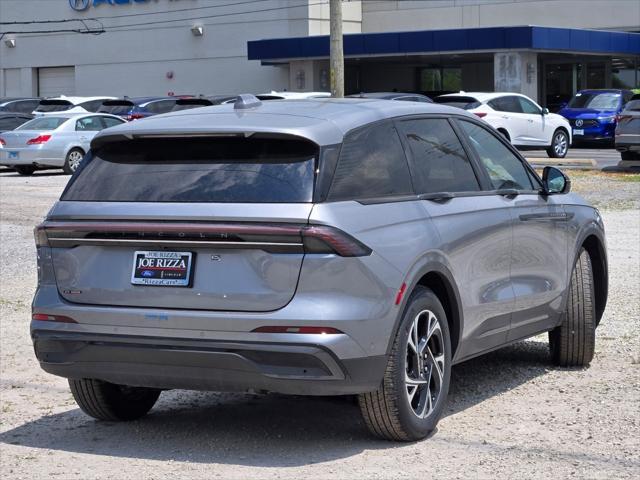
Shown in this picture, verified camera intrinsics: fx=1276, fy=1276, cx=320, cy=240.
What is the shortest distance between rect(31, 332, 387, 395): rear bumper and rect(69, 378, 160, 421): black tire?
54 centimetres

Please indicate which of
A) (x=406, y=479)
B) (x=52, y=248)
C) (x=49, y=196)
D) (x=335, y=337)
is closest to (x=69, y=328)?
(x=52, y=248)

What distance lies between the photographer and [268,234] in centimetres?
577

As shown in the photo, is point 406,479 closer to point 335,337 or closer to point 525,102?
point 335,337

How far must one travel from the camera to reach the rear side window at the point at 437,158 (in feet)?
22.2

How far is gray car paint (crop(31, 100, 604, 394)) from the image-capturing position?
19.0 ft

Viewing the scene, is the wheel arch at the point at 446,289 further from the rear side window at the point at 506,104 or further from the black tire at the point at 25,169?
the rear side window at the point at 506,104

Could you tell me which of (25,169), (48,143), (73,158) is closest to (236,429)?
(48,143)

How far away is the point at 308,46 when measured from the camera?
51281mm

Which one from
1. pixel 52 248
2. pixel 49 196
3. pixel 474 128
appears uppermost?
pixel 474 128

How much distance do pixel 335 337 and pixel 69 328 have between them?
1353 millimetres

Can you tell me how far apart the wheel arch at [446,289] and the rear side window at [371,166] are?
0.43 metres

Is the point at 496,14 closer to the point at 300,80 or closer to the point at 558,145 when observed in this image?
the point at 300,80

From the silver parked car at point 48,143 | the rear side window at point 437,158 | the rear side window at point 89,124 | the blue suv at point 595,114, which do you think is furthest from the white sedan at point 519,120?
the rear side window at point 437,158

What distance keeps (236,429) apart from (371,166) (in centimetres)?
159
